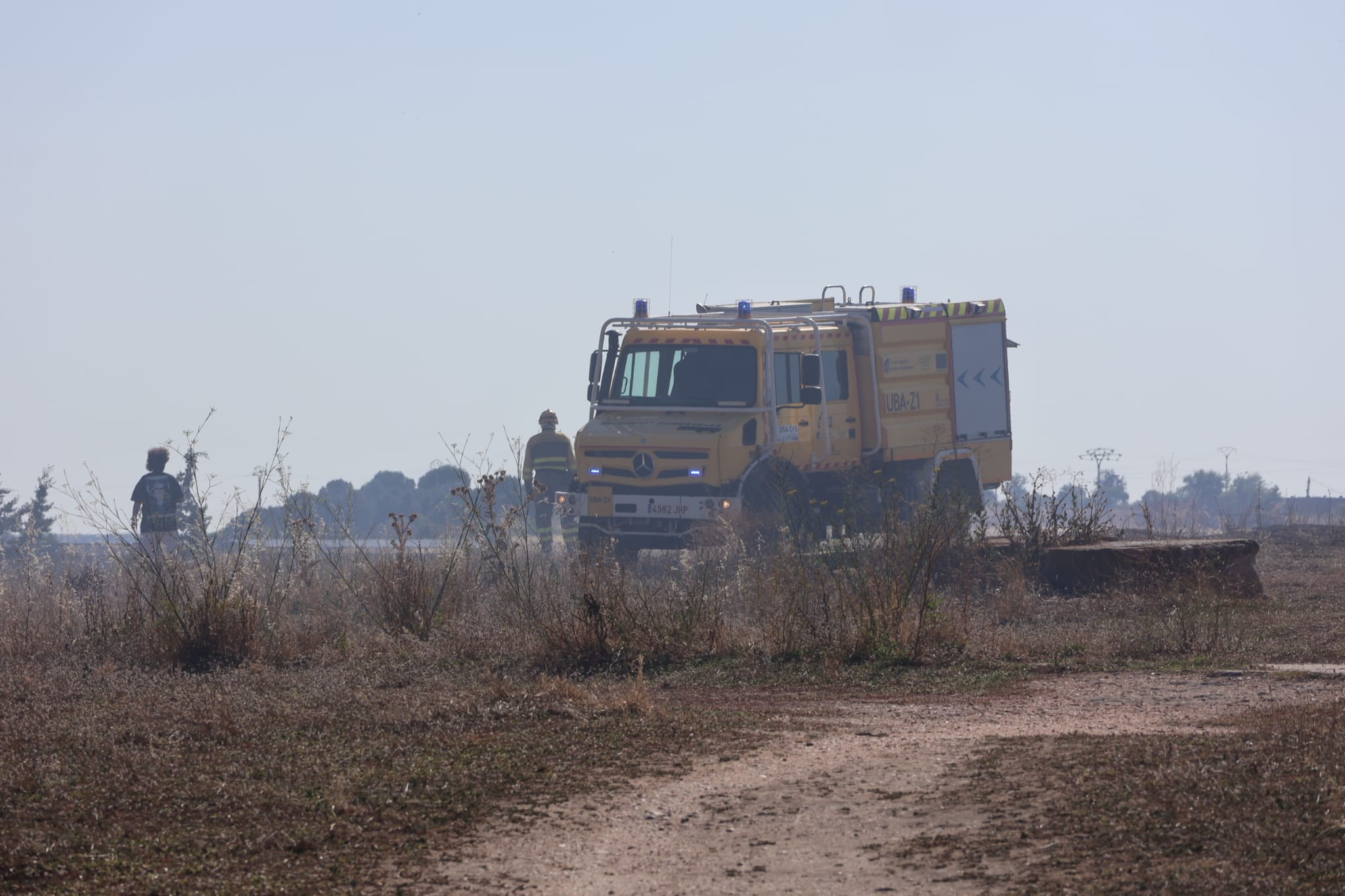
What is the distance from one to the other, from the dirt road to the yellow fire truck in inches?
327

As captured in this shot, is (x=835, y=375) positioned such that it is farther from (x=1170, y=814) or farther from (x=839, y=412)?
(x=1170, y=814)

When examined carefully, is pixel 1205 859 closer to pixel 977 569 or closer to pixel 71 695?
pixel 71 695

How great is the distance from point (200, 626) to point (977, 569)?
7770 millimetres

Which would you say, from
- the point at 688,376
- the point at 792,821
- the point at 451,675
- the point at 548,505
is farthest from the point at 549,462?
the point at 792,821

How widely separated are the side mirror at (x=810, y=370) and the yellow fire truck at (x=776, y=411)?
2 centimetres

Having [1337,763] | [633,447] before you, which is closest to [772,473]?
[633,447]

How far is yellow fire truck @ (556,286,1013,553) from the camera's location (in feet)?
58.0

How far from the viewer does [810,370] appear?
1866 cm

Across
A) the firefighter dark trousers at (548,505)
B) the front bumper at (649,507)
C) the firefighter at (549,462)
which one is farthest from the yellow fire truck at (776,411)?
the firefighter at (549,462)

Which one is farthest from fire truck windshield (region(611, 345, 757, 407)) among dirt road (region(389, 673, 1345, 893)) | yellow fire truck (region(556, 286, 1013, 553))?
dirt road (region(389, 673, 1345, 893))

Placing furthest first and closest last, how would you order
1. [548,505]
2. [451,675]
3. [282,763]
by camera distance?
1. [548,505]
2. [451,675]
3. [282,763]

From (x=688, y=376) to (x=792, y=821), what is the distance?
511 inches

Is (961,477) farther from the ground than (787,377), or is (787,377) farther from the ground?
(787,377)

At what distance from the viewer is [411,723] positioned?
7.67 meters
